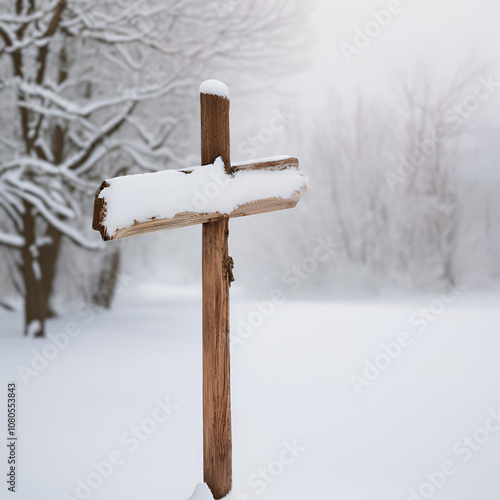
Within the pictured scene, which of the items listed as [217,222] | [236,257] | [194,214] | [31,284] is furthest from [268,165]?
[236,257]

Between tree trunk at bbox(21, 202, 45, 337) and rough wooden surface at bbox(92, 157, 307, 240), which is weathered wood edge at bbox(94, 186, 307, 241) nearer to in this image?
rough wooden surface at bbox(92, 157, 307, 240)

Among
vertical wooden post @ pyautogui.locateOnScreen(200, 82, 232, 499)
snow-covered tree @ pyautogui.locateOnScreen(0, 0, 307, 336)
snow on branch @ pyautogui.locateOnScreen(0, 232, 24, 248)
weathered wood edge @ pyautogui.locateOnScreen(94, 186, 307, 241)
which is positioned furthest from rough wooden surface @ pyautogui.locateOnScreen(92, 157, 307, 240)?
snow on branch @ pyautogui.locateOnScreen(0, 232, 24, 248)

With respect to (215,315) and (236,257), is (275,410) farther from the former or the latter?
(236,257)

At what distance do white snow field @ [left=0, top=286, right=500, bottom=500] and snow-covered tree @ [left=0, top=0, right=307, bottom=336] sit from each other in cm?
212

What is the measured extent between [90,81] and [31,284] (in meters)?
3.74

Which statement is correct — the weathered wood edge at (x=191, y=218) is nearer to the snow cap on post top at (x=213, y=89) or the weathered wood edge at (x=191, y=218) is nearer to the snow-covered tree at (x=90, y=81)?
the snow cap on post top at (x=213, y=89)

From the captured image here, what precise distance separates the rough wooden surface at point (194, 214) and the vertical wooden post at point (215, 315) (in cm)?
13

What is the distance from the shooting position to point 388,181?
14.5 metres

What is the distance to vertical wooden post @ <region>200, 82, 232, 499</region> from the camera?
2.78 meters

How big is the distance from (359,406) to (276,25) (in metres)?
6.75

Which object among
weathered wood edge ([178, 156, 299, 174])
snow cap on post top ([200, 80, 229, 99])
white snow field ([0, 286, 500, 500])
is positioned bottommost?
white snow field ([0, 286, 500, 500])

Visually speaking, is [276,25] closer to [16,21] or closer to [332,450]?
[16,21]

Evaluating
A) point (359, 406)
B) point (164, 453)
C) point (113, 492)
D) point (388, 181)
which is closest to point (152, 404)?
point (164, 453)

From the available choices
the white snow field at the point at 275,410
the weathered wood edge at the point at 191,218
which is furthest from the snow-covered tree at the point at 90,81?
the weathered wood edge at the point at 191,218
